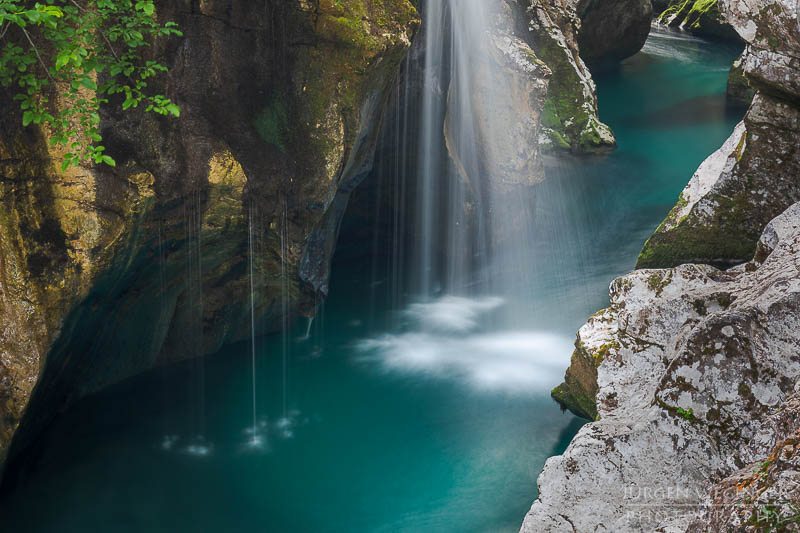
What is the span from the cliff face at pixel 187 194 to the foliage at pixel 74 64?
320 millimetres

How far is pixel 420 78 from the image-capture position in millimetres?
12656

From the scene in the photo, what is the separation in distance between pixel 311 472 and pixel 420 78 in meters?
7.43

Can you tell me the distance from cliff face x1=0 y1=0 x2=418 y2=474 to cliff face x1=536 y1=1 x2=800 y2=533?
4070mm

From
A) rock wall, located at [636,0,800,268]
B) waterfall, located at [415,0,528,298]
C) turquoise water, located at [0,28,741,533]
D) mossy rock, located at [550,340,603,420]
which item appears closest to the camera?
rock wall, located at [636,0,800,268]

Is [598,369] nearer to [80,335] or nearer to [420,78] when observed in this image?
[80,335]

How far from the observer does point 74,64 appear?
6180mm

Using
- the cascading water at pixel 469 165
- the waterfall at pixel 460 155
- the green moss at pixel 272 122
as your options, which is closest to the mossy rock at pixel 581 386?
the green moss at pixel 272 122

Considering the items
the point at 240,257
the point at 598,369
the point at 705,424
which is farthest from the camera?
the point at 240,257

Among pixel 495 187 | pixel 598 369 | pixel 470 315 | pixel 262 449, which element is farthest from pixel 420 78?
pixel 598 369

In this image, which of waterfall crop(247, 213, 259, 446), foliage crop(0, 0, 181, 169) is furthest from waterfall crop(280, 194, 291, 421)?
foliage crop(0, 0, 181, 169)

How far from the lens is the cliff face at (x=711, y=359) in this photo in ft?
12.4

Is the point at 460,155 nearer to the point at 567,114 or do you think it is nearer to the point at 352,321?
the point at 352,321

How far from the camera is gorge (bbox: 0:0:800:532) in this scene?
4.64 meters

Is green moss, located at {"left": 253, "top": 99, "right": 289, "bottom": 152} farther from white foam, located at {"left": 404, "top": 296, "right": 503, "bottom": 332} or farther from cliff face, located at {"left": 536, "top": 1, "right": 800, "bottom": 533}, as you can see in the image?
white foam, located at {"left": 404, "top": 296, "right": 503, "bottom": 332}
